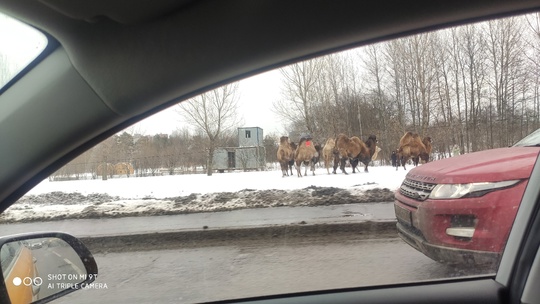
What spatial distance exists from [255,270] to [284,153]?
1.43 metres

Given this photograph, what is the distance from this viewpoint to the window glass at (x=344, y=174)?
2598 millimetres

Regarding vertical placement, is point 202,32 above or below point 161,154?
above

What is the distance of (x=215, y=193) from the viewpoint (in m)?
5.70

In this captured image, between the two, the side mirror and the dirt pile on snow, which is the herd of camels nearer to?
the dirt pile on snow

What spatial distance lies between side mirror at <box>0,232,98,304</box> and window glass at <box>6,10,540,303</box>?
0.22 meters

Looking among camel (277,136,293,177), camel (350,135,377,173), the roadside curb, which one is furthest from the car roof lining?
the roadside curb

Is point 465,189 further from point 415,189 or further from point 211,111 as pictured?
point 211,111

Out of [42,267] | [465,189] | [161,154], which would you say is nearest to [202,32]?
[42,267]

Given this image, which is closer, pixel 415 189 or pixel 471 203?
pixel 471 203

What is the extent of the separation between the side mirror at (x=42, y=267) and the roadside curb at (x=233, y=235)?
2033 mm

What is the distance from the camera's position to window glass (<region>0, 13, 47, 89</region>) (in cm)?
155

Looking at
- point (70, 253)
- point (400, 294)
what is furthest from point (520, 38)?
point (70, 253)

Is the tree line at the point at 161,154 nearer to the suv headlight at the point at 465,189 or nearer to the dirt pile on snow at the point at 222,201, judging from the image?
the dirt pile on snow at the point at 222,201

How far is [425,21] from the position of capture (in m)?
1.59
